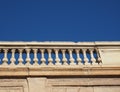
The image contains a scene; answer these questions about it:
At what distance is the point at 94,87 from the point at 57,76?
3.33 ft

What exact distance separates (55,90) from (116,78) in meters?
1.67

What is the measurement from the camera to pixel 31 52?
912 cm

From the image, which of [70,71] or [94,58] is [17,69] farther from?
[94,58]

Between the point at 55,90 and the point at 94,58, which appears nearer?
the point at 55,90

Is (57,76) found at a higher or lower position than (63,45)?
lower

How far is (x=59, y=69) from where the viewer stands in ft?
28.3

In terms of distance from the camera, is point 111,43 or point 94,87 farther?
point 111,43

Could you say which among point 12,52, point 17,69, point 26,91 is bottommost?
point 26,91

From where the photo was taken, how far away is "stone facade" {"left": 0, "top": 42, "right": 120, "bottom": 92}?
27.9ft

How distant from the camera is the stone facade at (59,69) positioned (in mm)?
8500

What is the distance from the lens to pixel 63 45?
30.0 ft

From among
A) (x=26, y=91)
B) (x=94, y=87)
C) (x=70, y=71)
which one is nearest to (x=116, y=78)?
(x=94, y=87)

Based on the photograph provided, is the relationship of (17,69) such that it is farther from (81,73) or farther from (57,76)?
(81,73)

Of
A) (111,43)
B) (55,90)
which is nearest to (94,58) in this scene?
(111,43)
